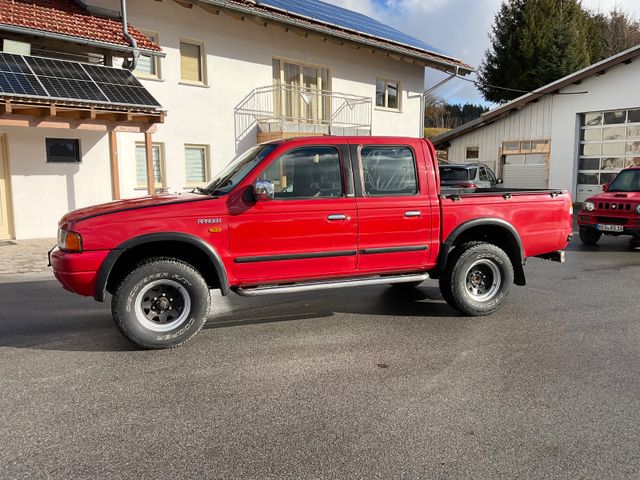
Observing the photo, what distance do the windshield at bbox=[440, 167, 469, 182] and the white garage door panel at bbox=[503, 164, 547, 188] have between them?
8.57m

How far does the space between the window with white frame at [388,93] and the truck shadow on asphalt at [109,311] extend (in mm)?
13948

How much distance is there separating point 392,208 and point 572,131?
19.4 m

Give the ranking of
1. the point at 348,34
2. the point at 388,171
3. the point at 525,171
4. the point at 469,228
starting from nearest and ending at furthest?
the point at 388,171
the point at 469,228
the point at 348,34
the point at 525,171

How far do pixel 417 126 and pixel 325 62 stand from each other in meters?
5.37

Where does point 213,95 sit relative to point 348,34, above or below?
below

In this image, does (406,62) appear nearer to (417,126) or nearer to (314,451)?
(417,126)

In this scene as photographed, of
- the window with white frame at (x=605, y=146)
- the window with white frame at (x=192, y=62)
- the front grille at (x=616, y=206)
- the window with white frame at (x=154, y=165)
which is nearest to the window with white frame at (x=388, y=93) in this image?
the window with white frame at (x=192, y=62)

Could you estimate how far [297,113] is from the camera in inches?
687

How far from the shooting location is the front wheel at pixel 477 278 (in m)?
5.69

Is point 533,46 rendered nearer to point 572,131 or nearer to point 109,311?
point 572,131

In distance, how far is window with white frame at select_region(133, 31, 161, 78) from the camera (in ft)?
44.7

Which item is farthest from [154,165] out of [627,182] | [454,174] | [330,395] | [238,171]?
[330,395]

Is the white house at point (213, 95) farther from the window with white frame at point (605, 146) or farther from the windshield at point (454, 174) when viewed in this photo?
the window with white frame at point (605, 146)

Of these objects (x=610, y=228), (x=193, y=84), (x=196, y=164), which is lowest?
(x=610, y=228)
